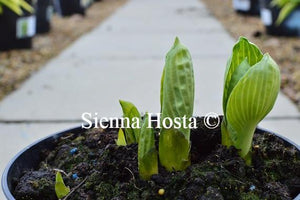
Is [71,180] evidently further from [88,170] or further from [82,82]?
[82,82]

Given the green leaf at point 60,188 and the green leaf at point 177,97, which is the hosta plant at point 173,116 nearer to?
the green leaf at point 177,97

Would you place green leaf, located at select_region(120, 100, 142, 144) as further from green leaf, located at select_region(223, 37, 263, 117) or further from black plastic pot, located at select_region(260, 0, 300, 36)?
black plastic pot, located at select_region(260, 0, 300, 36)

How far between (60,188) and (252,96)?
1.62 feet

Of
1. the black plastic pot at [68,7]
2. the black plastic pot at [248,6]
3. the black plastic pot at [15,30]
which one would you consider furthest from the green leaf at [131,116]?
the black plastic pot at [68,7]

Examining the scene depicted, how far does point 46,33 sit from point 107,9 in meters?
2.56

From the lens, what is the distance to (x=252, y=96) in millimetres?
1002

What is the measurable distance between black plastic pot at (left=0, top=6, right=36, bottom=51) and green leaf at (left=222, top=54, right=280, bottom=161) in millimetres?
3868

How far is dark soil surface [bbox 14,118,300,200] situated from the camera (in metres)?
1.06

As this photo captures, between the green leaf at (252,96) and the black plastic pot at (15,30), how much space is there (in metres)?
3.87

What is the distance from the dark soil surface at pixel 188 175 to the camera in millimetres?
1058

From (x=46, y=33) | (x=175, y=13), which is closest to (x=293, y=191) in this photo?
(x=46, y=33)

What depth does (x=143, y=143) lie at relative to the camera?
109cm

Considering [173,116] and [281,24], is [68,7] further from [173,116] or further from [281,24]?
[173,116]

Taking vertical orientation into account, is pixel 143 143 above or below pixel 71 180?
above
